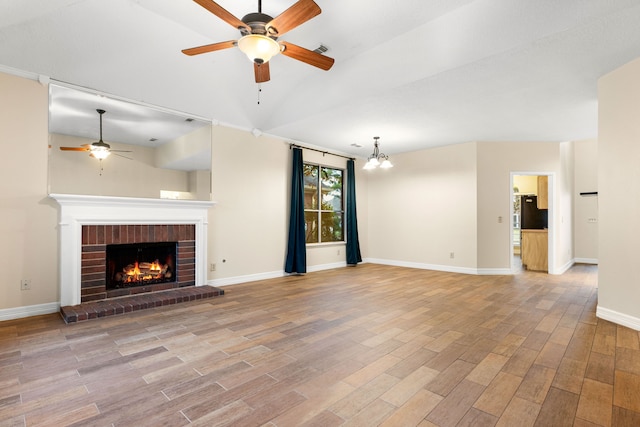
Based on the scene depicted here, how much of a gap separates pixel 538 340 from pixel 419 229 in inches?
173

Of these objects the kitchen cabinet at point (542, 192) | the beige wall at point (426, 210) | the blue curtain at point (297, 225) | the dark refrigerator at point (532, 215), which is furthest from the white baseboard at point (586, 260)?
the blue curtain at point (297, 225)

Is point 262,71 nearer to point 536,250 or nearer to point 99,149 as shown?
point 99,149

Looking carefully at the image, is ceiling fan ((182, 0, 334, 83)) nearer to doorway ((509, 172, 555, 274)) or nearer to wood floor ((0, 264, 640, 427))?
wood floor ((0, 264, 640, 427))

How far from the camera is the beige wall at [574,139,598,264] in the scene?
7.86 metres

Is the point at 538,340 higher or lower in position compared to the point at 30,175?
lower

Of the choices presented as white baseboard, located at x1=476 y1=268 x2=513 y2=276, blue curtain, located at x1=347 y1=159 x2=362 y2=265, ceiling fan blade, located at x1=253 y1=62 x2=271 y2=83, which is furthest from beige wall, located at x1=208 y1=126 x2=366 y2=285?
white baseboard, located at x1=476 y1=268 x2=513 y2=276

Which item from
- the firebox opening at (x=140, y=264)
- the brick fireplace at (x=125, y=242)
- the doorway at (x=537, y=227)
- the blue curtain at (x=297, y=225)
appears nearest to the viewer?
the brick fireplace at (x=125, y=242)

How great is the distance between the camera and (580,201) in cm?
806

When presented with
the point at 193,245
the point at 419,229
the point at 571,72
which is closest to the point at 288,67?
the point at 193,245

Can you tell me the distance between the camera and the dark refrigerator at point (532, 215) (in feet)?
24.5

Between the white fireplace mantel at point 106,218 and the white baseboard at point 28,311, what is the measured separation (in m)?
0.13

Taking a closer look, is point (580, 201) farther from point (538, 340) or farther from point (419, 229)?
point (538, 340)

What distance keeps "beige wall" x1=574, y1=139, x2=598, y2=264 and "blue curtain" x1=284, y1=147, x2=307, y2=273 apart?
726cm

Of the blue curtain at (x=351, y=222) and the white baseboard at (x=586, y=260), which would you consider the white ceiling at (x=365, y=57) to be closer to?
the blue curtain at (x=351, y=222)
